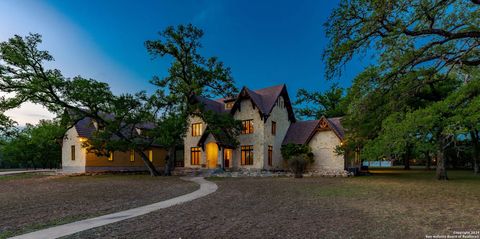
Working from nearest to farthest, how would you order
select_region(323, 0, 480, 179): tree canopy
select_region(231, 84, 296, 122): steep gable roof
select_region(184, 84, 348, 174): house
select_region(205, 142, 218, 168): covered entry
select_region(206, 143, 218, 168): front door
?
1. select_region(323, 0, 480, 179): tree canopy
2. select_region(184, 84, 348, 174): house
3. select_region(231, 84, 296, 122): steep gable roof
4. select_region(205, 142, 218, 168): covered entry
5. select_region(206, 143, 218, 168): front door

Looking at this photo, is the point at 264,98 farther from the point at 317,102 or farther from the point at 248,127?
the point at 317,102

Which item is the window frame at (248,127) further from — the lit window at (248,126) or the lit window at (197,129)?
the lit window at (197,129)

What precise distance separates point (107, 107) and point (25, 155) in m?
34.5

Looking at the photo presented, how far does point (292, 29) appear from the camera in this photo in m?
185

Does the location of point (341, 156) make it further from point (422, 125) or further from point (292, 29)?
point (292, 29)

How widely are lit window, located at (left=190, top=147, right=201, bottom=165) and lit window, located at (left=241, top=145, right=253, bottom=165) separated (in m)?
5.51

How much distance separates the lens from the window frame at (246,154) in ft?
94.6

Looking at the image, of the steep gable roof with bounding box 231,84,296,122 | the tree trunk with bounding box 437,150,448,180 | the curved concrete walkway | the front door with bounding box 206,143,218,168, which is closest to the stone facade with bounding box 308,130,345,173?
the steep gable roof with bounding box 231,84,296,122

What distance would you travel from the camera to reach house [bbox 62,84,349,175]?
91.1ft

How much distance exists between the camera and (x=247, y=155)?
95.6ft

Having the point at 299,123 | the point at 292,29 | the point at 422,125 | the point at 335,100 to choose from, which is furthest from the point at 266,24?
the point at 422,125

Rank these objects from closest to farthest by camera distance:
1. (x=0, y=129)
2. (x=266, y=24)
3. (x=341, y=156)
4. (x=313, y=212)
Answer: (x=313, y=212) < (x=0, y=129) < (x=341, y=156) < (x=266, y=24)

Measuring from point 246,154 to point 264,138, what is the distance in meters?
2.98

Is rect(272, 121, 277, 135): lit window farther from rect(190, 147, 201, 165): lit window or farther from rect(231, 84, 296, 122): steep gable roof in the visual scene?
rect(190, 147, 201, 165): lit window
